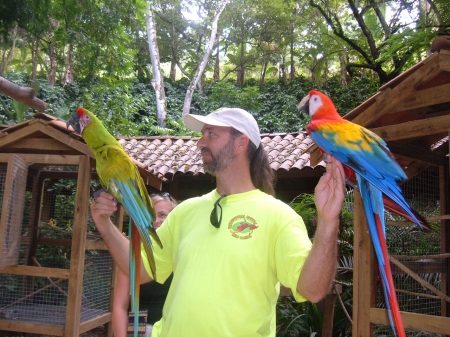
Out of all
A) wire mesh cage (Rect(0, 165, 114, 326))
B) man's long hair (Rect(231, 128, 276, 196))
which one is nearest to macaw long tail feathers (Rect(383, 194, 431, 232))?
man's long hair (Rect(231, 128, 276, 196))

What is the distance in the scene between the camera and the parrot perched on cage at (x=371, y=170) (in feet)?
3.97

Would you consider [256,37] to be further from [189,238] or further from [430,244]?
[189,238]

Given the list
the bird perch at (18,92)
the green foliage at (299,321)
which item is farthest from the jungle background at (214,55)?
the bird perch at (18,92)

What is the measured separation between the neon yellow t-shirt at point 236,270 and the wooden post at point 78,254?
2.12 meters

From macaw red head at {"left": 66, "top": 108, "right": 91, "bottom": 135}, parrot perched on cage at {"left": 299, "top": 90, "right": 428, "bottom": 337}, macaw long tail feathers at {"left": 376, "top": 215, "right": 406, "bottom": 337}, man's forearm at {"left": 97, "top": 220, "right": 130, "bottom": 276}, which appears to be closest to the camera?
macaw long tail feathers at {"left": 376, "top": 215, "right": 406, "bottom": 337}

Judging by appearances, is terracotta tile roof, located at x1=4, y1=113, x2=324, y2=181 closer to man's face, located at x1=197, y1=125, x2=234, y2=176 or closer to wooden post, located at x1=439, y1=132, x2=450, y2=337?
wooden post, located at x1=439, y1=132, x2=450, y2=337

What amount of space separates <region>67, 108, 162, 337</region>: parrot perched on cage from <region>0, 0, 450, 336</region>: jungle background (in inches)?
122

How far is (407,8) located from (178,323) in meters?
12.0

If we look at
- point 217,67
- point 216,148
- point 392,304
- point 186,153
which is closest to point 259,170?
point 216,148

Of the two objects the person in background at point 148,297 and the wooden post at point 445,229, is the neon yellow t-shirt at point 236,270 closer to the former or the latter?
the person in background at point 148,297

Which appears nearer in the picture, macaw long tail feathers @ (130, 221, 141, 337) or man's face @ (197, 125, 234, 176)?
macaw long tail feathers @ (130, 221, 141, 337)

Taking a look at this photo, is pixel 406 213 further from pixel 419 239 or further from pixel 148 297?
pixel 419 239

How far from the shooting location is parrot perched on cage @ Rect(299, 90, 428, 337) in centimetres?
121

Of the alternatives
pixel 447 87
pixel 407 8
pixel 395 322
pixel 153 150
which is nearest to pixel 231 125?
pixel 395 322
